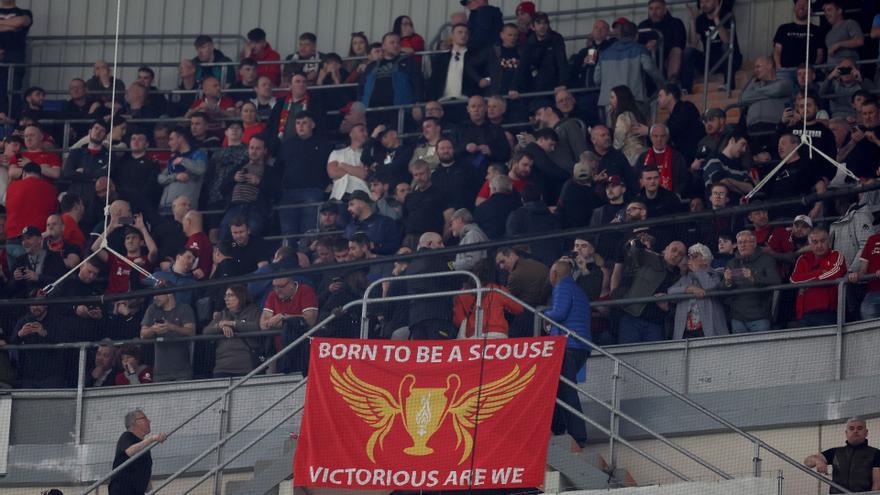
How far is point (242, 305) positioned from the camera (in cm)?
1636

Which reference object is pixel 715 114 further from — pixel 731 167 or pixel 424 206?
pixel 424 206

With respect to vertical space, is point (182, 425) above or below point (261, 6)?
below

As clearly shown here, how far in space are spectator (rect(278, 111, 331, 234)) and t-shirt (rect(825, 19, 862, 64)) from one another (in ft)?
16.4

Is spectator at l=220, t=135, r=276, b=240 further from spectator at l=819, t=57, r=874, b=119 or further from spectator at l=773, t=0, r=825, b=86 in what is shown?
spectator at l=819, t=57, r=874, b=119

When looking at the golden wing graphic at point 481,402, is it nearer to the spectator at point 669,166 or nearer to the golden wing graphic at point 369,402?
the golden wing graphic at point 369,402

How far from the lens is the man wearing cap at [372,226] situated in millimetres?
A: 17172

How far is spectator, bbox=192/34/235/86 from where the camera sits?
22.0m

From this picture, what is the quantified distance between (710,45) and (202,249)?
557 cm

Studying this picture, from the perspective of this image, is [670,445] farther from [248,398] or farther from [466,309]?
[248,398]

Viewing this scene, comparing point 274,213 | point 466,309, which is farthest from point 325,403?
point 274,213

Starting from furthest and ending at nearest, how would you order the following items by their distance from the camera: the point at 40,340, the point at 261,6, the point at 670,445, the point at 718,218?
the point at 261,6 < the point at 40,340 < the point at 718,218 < the point at 670,445

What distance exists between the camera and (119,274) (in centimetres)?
1778

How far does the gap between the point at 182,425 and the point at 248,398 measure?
1049 mm

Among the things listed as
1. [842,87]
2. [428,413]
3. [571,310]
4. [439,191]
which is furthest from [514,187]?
[428,413]
